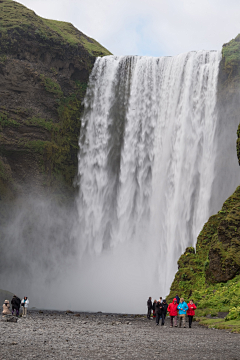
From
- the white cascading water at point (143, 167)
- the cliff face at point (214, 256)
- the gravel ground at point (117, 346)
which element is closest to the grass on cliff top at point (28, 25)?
the white cascading water at point (143, 167)

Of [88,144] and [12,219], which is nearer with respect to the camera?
[12,219]

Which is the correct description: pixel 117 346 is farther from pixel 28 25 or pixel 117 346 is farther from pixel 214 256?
pixel 28 25

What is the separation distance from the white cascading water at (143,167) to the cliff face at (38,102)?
1.77 m

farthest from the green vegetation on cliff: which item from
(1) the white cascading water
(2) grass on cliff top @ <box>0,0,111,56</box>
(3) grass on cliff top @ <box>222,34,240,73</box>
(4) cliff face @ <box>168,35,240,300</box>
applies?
(2) grass on cliff top @ <box>0,0,111,56</box>

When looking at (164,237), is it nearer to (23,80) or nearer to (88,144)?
(88,144)

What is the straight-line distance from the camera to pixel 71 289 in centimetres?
3909

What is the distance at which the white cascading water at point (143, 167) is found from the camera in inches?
1395

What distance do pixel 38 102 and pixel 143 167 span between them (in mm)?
14028

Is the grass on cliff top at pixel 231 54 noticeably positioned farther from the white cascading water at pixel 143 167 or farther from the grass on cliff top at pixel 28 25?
the grass on cliff top at pixel 28 25

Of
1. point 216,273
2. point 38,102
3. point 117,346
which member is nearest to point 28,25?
point 38,102

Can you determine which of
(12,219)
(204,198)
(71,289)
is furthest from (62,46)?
(71,289)

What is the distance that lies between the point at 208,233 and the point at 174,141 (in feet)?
49.3

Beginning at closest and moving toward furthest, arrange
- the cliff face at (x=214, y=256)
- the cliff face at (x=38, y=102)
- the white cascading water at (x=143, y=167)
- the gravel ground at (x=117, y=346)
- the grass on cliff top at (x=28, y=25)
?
the gravel ground at (x=117, y=346)
the cliff face at (x=214, y=256)
the white cascading water at (x=143, y=167)
the cliff face at (x=38, y=102)
the grass on cliff top at (x=28, y=25)

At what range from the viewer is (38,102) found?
42250 millimetres
